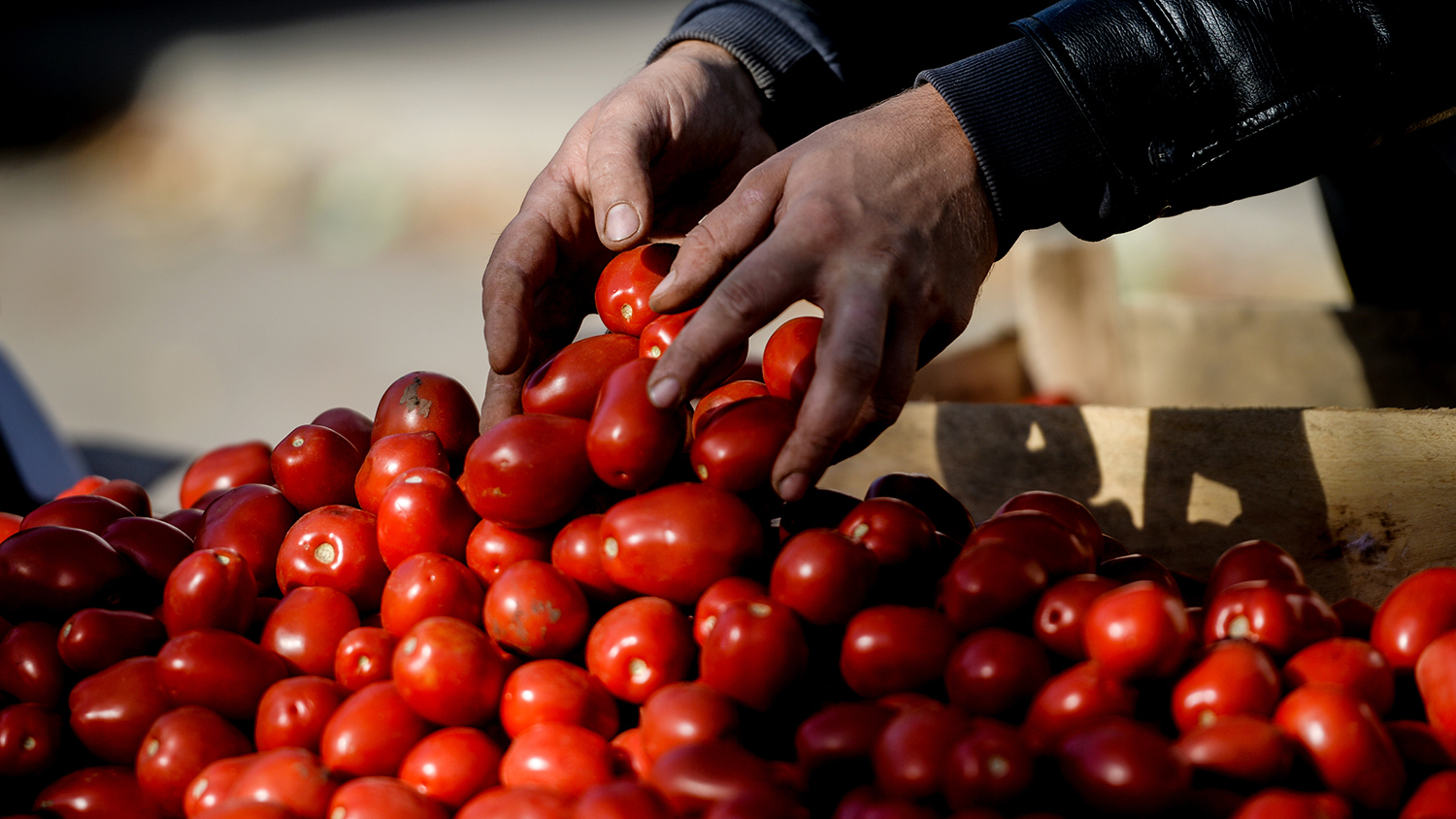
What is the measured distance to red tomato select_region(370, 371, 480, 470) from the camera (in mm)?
1573

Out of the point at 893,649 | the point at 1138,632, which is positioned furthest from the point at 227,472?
the point at 1138,632

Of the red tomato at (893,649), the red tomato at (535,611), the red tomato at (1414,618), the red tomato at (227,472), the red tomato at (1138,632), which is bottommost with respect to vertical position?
the red tomato at (1414,618)

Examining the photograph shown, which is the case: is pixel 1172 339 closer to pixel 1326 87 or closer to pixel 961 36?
pixel 961 36

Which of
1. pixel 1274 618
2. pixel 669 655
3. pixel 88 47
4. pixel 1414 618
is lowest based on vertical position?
pixel 1414 618

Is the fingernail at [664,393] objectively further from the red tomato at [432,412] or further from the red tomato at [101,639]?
the red tomato at [101,639]

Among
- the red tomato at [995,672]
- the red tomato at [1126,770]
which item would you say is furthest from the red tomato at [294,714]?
the red tomato at [1126,770]

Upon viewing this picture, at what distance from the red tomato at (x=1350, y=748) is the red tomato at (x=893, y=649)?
347 millimetres

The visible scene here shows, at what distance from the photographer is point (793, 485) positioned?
1.25m

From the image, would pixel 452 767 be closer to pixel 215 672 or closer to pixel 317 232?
pixel 215 672

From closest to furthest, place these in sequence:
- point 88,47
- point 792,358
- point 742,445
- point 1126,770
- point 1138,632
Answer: point 1126,770
point 1138,632
point 742,445
point 792,358
point 88,47

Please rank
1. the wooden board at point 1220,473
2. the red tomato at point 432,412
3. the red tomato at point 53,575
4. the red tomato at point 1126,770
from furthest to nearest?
the wooden board at point 1220,473, the red tomato at point 432,412, the red tomato at point 53,575, the red tomato at point 1126,770

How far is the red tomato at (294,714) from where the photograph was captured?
3.88 feet

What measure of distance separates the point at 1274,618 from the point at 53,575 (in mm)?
1498

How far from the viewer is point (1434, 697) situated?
1.09 meters
